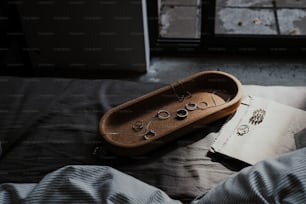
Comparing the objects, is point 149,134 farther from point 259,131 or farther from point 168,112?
point 259,131

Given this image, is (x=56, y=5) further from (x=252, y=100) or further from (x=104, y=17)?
(x=252, y=100)

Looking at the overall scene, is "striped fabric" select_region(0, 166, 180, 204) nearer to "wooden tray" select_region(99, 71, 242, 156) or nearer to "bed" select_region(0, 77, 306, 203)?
"bed" select_region(0, 77, 306, 203)

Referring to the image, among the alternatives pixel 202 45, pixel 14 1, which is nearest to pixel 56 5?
pixel 14 1

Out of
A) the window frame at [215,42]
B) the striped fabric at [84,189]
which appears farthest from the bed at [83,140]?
the window frame at [215,42]

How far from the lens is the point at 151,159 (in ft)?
3.71

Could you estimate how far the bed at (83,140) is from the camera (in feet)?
3.55

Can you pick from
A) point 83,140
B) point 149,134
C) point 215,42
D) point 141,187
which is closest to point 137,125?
point 149,134

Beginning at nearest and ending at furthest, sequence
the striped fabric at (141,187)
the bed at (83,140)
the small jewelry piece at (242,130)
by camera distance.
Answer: the striped fabric at (141,187)
the bed at (83,140)
the small jewelry piece at (242,130)

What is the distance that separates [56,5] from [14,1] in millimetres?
184

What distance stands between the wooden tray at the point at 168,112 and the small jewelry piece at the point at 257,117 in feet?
0.18

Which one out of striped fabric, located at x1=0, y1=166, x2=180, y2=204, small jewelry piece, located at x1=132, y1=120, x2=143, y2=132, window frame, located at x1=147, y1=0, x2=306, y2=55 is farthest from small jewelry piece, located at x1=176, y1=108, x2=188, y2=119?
window frame, located at x1=147, y1=0, x2=306, y2=55

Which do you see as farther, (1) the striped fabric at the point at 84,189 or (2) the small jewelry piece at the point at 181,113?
(2) the small jewelry piece at the point at 181,113

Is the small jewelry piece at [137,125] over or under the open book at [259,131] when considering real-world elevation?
under

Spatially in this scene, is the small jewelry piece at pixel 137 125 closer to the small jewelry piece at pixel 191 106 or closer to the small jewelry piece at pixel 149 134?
the small jewelry piece at pixel 149 134
